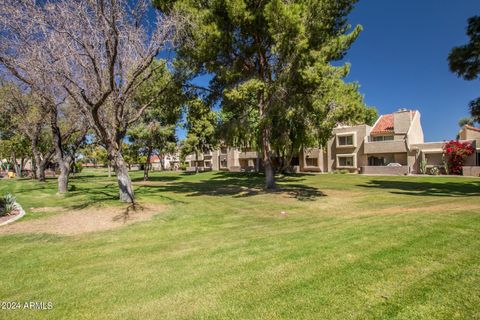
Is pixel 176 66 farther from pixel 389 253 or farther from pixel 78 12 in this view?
pixel 389 253

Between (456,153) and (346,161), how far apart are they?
44.4 feet

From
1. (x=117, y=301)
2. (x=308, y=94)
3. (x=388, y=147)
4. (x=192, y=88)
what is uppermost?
(x=192, y=88)

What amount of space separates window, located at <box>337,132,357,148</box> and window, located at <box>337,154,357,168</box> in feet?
5.24

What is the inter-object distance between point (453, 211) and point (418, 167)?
1268 inches

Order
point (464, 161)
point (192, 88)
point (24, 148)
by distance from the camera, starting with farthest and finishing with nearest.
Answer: point (24, 148)
point (464, 161)
point (192, 88)

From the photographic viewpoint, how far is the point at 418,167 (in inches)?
1458

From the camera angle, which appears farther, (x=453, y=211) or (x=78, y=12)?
(x=78, y=12)

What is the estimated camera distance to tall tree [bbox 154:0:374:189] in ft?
49.5

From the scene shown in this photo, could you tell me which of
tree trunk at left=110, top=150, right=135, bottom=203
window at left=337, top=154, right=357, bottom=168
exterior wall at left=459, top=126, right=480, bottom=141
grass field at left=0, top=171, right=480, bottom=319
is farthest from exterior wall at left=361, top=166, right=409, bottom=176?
tree trunk at left=110, top=150, right=135, bottom=203

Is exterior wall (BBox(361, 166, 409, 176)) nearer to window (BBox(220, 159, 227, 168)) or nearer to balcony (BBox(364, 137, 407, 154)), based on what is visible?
balcony (BBox(364, 137, 407, 154))

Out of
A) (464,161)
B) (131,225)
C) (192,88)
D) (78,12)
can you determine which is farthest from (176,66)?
(464,161)

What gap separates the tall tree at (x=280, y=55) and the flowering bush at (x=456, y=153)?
24.9 m

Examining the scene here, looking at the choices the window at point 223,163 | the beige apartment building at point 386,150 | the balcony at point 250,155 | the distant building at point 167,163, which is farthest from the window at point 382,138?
the distant building at point 167,163

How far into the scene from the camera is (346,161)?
4328 centimetres
